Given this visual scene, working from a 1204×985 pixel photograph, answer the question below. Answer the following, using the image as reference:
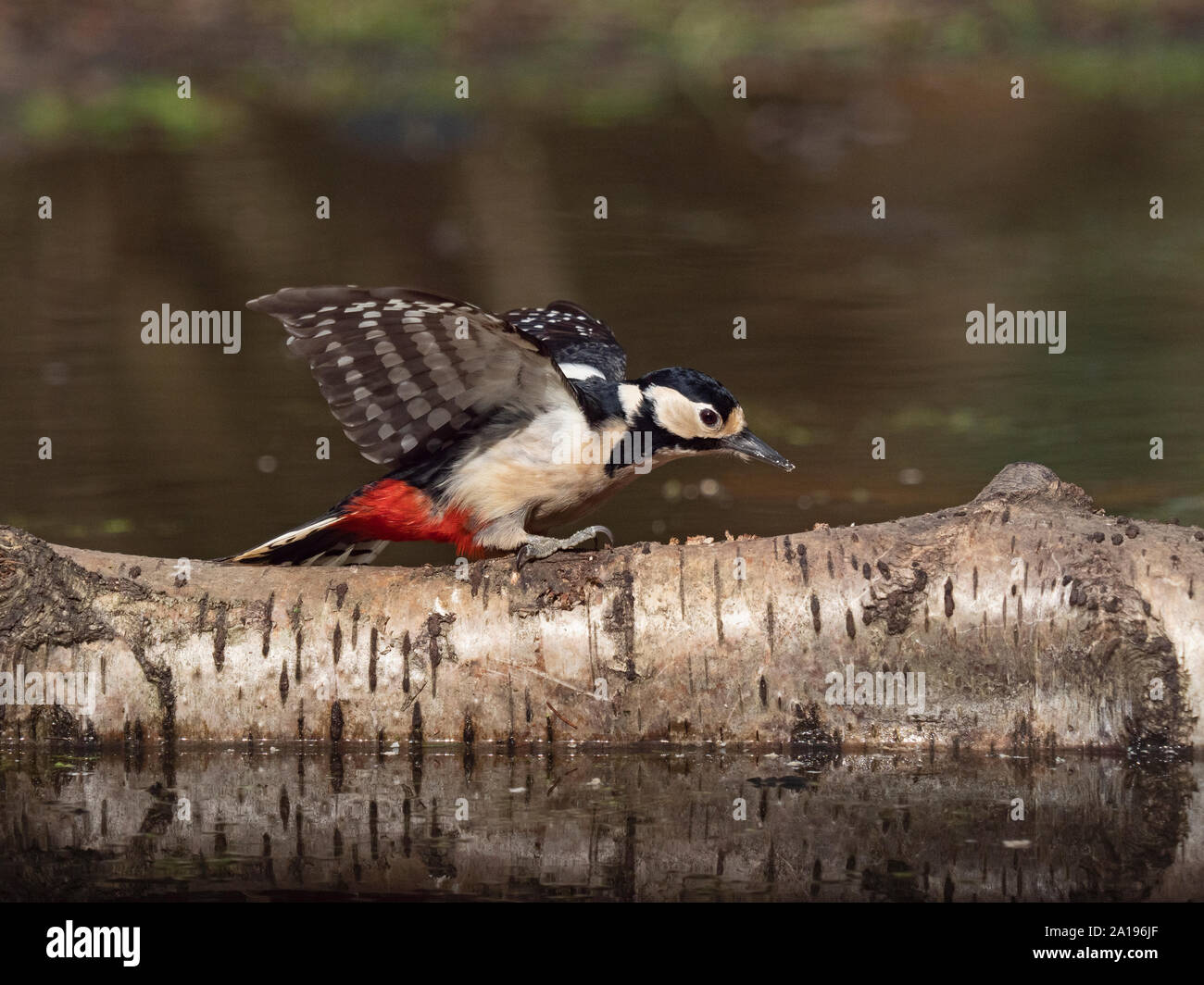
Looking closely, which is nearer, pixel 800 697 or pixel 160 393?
pixel 800 697

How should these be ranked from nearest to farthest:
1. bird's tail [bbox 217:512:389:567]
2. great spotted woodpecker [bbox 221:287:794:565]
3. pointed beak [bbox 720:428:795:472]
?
A: great spotted woodpecker [bbox 221:287:794:565] → bird's tail [bbox 217:512:389:567] → pointed beak [bbox 720:428:795:472]

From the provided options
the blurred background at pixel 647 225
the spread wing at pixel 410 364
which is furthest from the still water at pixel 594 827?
the blurred background at pixel 647 225

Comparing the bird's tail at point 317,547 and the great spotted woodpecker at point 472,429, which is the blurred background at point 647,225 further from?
the great spotted woodpecker at point 472,429

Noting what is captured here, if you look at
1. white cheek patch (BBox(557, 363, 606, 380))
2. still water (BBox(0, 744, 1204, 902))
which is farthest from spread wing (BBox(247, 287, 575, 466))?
still water (BBox(0, 744, 1204, 902))

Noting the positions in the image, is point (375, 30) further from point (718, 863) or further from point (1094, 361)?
point (718, 863)

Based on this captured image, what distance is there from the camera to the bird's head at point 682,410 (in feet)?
15.5

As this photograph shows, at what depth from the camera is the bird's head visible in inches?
186

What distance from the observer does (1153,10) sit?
18.1 meters

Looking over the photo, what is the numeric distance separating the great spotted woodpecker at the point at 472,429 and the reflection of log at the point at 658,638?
0.32m

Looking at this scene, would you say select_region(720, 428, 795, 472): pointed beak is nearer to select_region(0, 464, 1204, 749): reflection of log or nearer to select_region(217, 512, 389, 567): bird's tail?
select_region(0, 464, 1204, 749): reflection of log

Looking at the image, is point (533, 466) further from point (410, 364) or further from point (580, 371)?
point (580, 371)

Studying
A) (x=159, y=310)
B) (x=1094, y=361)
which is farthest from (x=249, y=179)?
(x=1094, y=361)

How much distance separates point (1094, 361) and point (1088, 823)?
191 inches

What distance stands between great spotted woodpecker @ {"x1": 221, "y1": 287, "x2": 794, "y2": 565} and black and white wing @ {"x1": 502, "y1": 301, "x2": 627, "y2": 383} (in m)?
0.30
